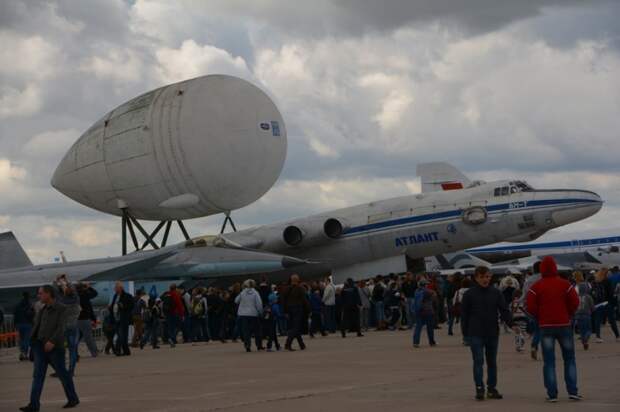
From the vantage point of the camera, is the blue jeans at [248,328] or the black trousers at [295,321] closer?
the black trousers at [295,321]

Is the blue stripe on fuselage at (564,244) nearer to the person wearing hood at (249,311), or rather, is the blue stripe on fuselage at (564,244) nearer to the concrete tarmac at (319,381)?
the concrete tarmac at (319,381)

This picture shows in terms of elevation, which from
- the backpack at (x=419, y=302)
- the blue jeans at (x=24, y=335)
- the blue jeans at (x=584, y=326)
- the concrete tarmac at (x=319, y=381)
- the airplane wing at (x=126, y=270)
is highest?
the airplane wing at (x=126, y=270)

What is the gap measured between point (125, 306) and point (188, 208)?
18.7m

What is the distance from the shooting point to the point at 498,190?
31.7m

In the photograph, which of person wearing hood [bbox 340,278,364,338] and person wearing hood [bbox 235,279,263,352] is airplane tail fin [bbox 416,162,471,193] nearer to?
person wearing hood [bbox 340,278,364,338]

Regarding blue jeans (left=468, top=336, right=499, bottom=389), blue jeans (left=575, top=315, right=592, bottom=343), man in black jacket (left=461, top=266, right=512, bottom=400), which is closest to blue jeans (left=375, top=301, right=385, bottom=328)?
blue jeans (left=575, top=315, right=592, bottom=343)

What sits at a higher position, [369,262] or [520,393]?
[369,262]

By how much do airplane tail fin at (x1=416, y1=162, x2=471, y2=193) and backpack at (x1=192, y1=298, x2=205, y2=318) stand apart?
25.7 meters

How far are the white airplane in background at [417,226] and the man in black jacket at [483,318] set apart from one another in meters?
20.4

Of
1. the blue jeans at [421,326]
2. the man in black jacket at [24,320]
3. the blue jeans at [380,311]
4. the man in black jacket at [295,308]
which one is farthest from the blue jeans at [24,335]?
the blue jeans at [380,311]

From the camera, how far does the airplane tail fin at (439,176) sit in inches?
1946

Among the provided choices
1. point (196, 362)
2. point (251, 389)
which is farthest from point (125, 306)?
point (251, 389)

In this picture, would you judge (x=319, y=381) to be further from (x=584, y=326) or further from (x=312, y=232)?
(x=312, y=232)

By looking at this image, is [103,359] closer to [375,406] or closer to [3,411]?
[3,411]
